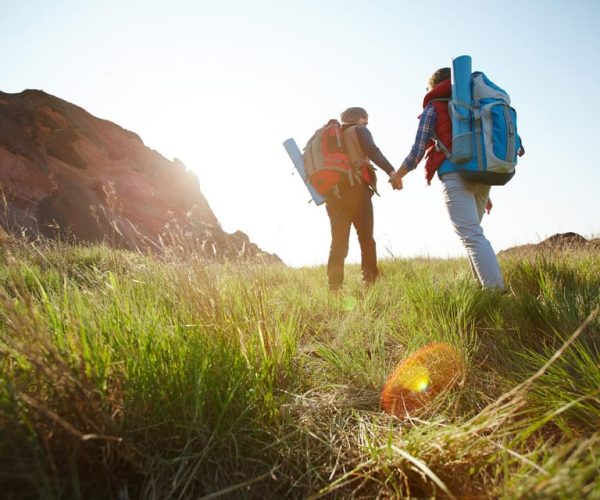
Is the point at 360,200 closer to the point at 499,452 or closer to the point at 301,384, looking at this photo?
the point at 301,384

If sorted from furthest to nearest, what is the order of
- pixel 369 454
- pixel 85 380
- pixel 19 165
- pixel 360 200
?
1. pixel 19 165
2. pixel 360 200
3. pixel 369 454
4. pixel 85 380

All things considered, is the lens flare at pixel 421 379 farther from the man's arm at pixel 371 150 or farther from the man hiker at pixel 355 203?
the man's arm at pixel 371 150

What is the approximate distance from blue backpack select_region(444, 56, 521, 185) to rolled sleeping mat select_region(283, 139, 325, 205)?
1864 mm

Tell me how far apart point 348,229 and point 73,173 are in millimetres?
20369

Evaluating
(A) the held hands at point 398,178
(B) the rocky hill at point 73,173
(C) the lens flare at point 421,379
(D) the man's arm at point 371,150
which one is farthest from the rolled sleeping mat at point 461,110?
(B) the rocky hill at point 73,173

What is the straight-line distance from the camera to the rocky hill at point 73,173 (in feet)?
51.4

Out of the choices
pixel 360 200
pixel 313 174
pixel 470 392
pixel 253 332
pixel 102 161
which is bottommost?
pixel 470 392

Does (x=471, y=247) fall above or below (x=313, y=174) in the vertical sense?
below

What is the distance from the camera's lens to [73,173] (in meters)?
18.5

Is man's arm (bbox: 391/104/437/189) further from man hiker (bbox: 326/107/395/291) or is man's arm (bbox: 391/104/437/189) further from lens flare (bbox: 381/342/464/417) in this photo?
lens flare (bbox: 381/342/464/417)

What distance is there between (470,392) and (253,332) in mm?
949

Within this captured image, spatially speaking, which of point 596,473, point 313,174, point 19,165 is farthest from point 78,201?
point 596,473

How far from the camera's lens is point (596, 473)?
740mm

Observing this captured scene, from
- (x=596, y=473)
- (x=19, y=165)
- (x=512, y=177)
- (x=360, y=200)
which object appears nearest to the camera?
(x=596, y=473)
